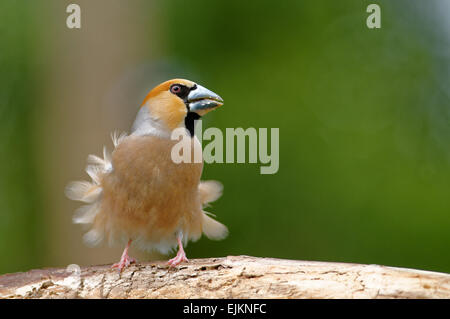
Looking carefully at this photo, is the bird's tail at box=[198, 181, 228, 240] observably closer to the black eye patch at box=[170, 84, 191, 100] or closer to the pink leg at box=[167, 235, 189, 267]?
the pink leg at box=[167, 235, 189, 267]

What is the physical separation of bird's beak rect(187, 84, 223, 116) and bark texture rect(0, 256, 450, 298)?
149 centimetres

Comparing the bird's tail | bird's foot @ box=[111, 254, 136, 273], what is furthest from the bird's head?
bird's foot @ box=[111, 254, 136, 273]

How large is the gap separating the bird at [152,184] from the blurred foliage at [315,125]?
2.16 meters

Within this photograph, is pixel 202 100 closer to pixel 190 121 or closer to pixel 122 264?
pixel 190 121

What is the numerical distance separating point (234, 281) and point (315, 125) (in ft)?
13.6

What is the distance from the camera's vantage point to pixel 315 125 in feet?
24.3

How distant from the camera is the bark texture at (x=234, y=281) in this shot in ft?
11.1

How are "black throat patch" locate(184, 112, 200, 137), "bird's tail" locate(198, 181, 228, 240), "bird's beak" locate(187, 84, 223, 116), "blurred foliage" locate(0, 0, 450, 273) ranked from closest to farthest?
1. "bird's beak" locate(187, 84, 223, 116)
2. "black throat patch" locate(184, 112, 200, 137)
3. "bird's tail" locate(198, 181, 228, 240)
4. "blurred foliage" locate(0, 0, 450, 273)

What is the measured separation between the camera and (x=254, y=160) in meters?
7.50

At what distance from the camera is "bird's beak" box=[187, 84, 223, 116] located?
482 centimetres

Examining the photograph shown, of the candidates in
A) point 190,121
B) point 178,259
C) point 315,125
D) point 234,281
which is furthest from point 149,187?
point 315,125

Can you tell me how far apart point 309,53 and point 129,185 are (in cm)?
432
